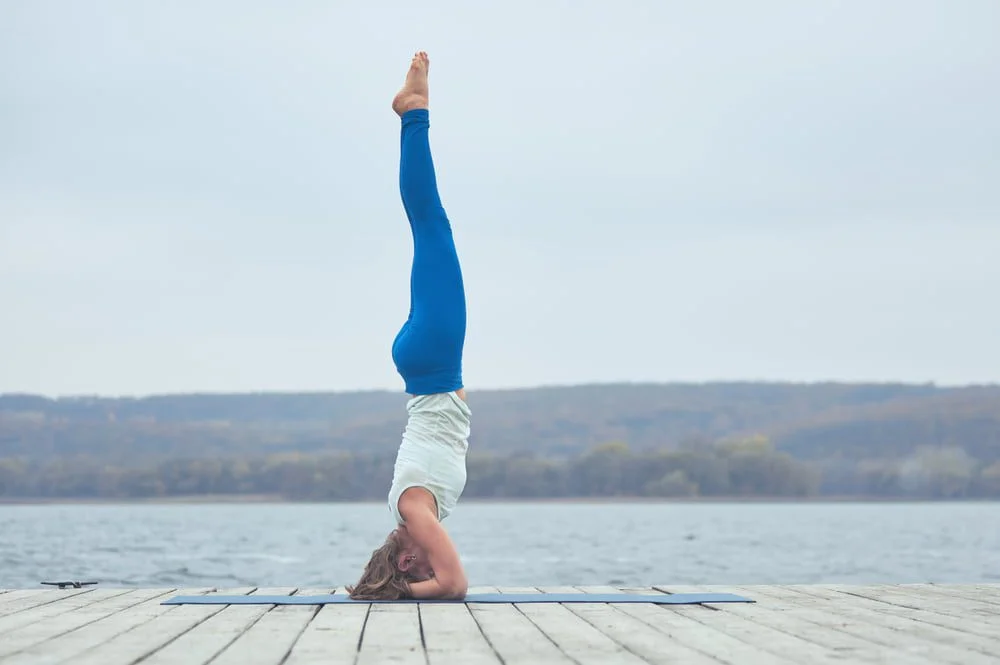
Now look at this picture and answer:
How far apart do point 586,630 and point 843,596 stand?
237 centimetres

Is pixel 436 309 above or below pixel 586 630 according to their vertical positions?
above

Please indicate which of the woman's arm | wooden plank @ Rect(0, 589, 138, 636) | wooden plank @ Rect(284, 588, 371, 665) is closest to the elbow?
the woman's arm

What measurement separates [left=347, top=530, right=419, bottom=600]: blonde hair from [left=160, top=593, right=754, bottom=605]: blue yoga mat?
72 millimetres

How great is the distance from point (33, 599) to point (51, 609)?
0.68m

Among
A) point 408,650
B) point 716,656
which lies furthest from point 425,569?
point 716,656

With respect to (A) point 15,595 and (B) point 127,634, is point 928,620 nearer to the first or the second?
(B) point 127,634

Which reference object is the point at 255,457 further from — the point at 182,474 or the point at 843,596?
the point at 843,596

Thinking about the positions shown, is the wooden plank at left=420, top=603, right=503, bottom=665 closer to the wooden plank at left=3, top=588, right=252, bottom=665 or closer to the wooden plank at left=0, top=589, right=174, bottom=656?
the wooden plank at left=3, top=588, right=252, bottom=665

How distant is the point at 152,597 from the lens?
781 cm

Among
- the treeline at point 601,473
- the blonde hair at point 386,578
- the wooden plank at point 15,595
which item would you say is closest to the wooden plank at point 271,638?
the blonde hair at point 386,578

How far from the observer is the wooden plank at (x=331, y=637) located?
5.00m

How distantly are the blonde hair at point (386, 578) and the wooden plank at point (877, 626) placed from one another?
2012 millimetres

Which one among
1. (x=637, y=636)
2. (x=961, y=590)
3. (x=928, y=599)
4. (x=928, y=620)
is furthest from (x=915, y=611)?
(x=637, y=636)

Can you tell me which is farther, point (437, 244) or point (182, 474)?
point (182, 474)
